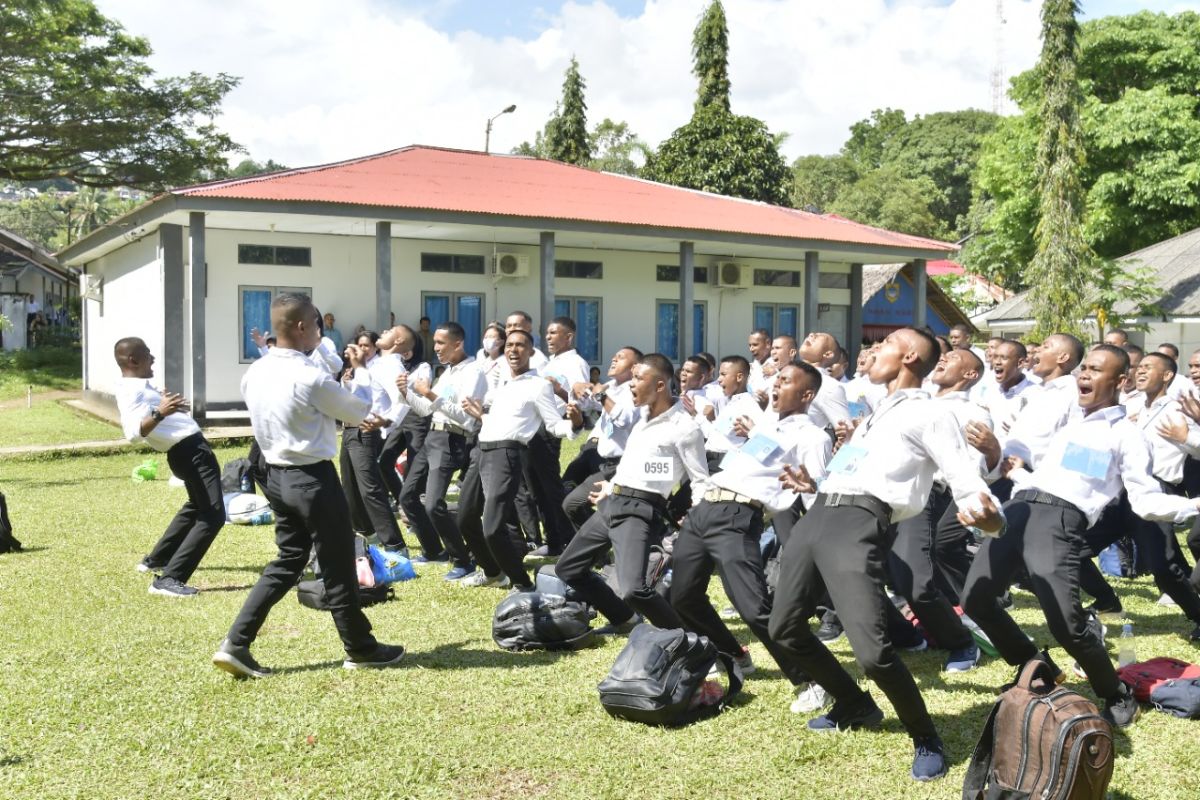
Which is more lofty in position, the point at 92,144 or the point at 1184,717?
the point at 92,144

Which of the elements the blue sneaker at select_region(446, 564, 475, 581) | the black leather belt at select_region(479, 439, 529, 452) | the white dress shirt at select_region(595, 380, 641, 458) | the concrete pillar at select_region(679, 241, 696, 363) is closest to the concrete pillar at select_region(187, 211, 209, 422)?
the concrete pillar at select_region(679, 241, 696, 363)

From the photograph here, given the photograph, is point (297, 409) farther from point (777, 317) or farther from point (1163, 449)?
point (777, 317)

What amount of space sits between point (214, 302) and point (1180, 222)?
2652cm

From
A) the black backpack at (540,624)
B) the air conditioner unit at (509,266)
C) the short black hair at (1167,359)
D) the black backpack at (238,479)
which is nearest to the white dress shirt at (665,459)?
the black backpack at (540,624)

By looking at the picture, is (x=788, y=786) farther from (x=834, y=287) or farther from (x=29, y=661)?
(x=834, y=287)

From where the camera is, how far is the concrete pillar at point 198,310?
57.9 ft

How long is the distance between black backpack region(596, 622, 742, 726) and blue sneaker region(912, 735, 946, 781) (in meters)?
1.09

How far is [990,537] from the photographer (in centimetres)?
519

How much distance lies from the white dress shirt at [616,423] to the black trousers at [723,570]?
2619 millimetres

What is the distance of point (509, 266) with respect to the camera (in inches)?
880

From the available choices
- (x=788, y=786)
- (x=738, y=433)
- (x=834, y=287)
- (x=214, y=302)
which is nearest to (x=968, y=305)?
(x=834, y=287)

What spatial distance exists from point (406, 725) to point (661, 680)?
3.96 feet

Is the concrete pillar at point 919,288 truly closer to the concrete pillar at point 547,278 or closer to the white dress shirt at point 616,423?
the concrete pillar at point 547,278

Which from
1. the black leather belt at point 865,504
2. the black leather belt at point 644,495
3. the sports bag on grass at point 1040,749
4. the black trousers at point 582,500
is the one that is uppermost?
the black leather belt at point 865,504
